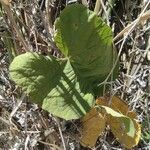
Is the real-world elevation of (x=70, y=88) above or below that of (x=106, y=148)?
above

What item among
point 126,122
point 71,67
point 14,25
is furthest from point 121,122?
point 14,25

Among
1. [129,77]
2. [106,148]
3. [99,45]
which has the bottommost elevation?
[106,148]

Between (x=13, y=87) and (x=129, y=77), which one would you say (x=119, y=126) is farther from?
(x=13, y=87)

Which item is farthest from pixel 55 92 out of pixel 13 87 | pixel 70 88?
pixel 13 87

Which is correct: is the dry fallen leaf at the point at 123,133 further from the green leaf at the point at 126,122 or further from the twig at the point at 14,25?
the twig at the point at 14,25

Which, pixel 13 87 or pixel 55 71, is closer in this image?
pixel 55 71

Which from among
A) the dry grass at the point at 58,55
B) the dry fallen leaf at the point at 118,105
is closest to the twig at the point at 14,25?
the dry grass at the point at 58,55

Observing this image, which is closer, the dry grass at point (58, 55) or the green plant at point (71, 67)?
the green plant at point (71, 67)
